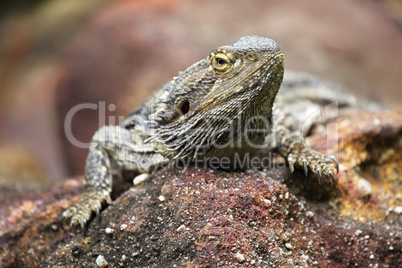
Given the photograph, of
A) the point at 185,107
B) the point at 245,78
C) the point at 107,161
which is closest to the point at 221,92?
the point at 245,78

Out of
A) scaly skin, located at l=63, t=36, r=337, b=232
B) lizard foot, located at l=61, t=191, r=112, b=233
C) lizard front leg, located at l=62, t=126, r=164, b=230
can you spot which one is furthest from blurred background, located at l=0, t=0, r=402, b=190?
lizard foot, located at l=61, t=191, r=112, b=233

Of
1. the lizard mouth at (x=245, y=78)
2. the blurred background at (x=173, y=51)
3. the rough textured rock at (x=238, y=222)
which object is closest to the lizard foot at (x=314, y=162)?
the rough textured rock at (x=238, y=222)

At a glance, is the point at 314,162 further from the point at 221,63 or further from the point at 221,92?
the point at 221,63

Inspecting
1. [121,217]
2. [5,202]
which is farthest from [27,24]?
[121,217]

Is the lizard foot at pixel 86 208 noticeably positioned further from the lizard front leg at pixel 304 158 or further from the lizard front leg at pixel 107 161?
the lizard front leg at pixel 304 158

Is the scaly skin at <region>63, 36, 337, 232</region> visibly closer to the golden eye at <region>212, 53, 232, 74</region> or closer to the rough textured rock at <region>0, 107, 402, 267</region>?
the golden eye at <region>212, 53, 232, 74</region>

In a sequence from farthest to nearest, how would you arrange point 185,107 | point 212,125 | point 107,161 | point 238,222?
1. point 107,161
2. point 185,107
3. point 212,125
4. point 238,222

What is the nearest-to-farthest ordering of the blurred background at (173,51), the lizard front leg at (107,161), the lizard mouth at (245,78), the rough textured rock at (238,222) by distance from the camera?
the rough textured rock at (238,222) < the lizard mouth at (245,78) < the lizard front leg at (107,161) < the blurred background at (173,51)
